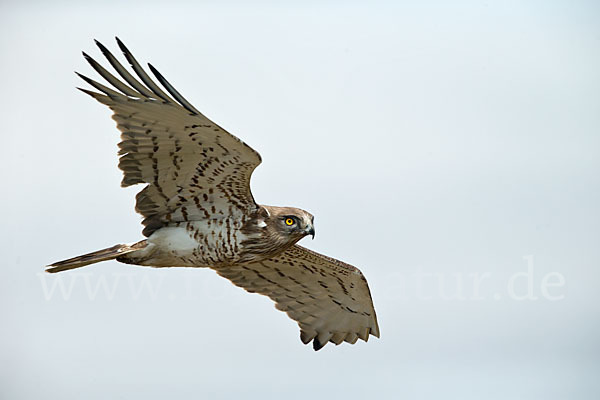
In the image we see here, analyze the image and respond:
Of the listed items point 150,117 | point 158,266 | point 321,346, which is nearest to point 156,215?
point 158,266

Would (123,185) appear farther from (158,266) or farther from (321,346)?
(321,346)

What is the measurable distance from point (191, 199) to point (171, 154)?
2.29 ft

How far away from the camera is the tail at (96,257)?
9531 millimetres

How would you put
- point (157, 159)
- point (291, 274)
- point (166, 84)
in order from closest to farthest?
1. point (166, 84)
2. point (157, 159)
3. point (291, 274)

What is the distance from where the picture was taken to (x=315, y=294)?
11.8 metres

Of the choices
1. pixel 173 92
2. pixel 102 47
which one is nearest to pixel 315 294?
pixel 173 92

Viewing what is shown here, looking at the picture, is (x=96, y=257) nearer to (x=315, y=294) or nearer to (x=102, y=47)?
(x=102, y=47)

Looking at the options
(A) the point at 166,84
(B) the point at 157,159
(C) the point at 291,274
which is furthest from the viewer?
(C) the point at 291,274

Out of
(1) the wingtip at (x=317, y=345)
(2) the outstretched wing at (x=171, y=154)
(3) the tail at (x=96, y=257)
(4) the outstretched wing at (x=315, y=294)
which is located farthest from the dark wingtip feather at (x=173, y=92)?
(1) the wingtip at (x=317, y=345)

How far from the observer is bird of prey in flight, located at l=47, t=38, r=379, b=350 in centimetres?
900

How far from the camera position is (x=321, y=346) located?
38.8 ft

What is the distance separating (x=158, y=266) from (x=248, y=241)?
1.01 metres

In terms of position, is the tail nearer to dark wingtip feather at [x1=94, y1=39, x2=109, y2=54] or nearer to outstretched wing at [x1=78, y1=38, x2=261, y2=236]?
outstretched wing at [x1=78, y1=38, x2=261, y2=236]

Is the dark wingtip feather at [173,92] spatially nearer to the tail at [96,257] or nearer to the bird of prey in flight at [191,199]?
the bird of prey in flight at [191,199]
